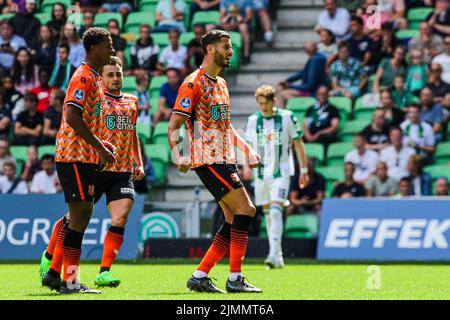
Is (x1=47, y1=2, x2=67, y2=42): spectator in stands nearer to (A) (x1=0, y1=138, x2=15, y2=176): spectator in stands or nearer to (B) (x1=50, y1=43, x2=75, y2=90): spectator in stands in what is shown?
(B) (x1=50, y1=43, x2=75, y2=90): spectator in stands

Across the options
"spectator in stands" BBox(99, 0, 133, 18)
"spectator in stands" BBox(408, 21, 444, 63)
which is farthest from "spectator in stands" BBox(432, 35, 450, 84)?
"spectator in stands" BBox(99, 0, 133, 18)

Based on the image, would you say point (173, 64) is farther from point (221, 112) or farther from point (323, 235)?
point (221, 112)

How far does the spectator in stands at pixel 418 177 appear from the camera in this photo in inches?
691

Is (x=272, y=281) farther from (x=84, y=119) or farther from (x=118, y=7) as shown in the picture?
(x=118, y=7)

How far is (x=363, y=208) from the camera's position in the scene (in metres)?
16.6

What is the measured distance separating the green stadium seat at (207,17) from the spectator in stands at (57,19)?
2574 millimetres

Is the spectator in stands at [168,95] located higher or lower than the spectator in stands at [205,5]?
lower

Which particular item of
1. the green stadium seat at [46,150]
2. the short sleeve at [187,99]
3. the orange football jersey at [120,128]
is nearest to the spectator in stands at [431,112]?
the green stadium seat at [46,150]

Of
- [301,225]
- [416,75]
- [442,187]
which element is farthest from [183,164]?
[416,75]

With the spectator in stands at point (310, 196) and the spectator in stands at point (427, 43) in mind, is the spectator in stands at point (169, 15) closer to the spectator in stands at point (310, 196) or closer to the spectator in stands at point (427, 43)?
the spectator in stands at point (427, 43)

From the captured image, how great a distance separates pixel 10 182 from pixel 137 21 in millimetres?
4763

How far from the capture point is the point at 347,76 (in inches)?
774
